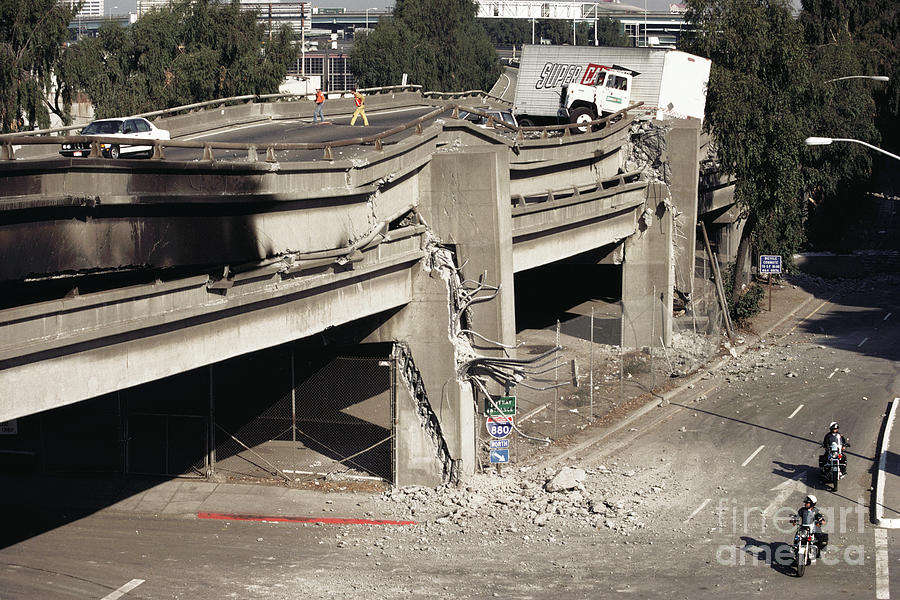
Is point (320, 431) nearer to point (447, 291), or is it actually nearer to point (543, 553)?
point (447, 291)

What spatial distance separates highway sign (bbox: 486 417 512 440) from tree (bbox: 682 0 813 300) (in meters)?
22.2

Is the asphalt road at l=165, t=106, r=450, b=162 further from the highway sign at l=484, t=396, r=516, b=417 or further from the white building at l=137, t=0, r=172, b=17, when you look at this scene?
the white building at l=137, t=0, r=172, b=17

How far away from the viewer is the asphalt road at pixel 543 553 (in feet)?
60.6

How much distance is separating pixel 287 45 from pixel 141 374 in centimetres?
5993

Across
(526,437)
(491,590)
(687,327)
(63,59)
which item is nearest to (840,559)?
(491,590)

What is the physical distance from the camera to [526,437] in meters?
26.4

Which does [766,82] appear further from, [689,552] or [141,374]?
[141,374]

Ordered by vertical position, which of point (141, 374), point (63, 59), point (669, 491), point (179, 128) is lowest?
point (669, 491)

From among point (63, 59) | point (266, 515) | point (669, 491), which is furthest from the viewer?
point (63, 59)

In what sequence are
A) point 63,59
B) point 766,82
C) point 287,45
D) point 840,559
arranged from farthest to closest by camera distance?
point 287,45, point 63,59, point 766,82, point 840,559

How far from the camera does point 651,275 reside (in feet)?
130

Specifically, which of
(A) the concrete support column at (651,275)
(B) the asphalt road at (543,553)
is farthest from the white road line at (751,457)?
(A) the concrete support column at (651,275)

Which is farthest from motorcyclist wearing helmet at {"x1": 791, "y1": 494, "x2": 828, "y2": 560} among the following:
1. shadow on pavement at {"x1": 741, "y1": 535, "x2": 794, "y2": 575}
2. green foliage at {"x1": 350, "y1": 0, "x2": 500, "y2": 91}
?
green foliage at {"x1": 350, "y1": 0, "x2": 500, "y2": 91}

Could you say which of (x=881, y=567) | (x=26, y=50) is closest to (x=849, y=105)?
(x=881, y=567)
